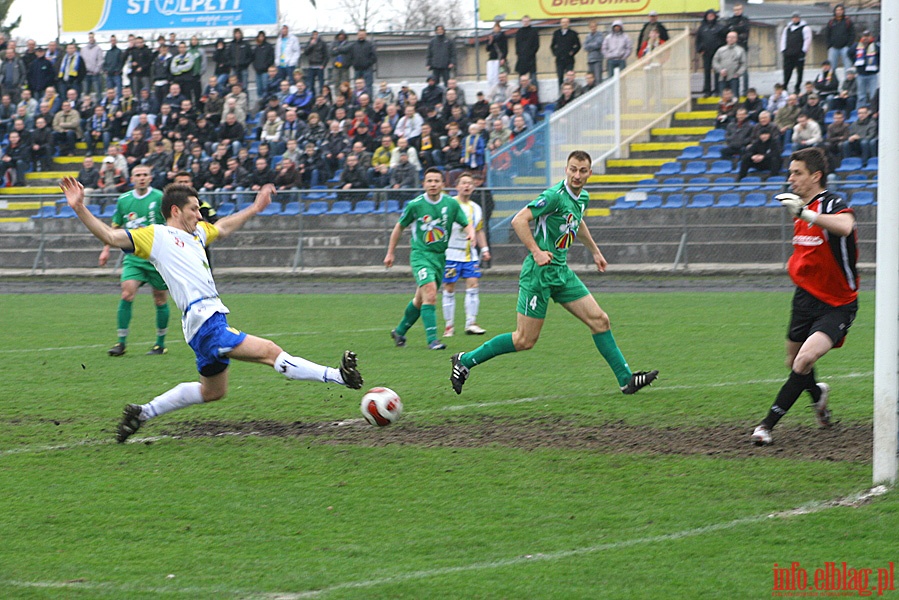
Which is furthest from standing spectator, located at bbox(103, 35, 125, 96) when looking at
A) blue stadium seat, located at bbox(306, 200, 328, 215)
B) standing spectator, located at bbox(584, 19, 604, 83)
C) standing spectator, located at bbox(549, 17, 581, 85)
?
standing spectator, located at bbox(584, 19, 604, 83)

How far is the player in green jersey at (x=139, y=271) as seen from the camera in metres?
12.4

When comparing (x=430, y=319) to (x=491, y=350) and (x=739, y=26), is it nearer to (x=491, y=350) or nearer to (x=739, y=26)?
(x=491, y=350)

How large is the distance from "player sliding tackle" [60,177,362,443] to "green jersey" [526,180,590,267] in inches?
97.1

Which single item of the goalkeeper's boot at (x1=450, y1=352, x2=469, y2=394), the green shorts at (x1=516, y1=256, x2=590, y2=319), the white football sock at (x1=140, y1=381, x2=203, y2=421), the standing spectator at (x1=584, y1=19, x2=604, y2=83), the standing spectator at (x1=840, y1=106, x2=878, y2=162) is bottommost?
the goalkeeper's boot at (x1=450, y1=352, x2=469, y2=394)

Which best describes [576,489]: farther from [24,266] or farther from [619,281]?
[24,266]

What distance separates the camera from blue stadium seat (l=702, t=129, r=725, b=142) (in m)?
25.4

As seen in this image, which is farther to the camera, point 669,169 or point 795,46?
point 669,169

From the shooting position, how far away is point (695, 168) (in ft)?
80.8

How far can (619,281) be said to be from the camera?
2136cm

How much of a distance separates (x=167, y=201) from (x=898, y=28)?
4.66 meters

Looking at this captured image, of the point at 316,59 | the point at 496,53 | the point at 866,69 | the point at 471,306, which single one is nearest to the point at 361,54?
the point at 316,59

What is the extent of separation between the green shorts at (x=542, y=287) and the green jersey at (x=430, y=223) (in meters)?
3.91

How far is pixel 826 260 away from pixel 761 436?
114cm

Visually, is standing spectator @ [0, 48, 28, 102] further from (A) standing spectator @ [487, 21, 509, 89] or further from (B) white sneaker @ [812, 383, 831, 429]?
(B) white sneaker @ [812, 383, 831, 429]
